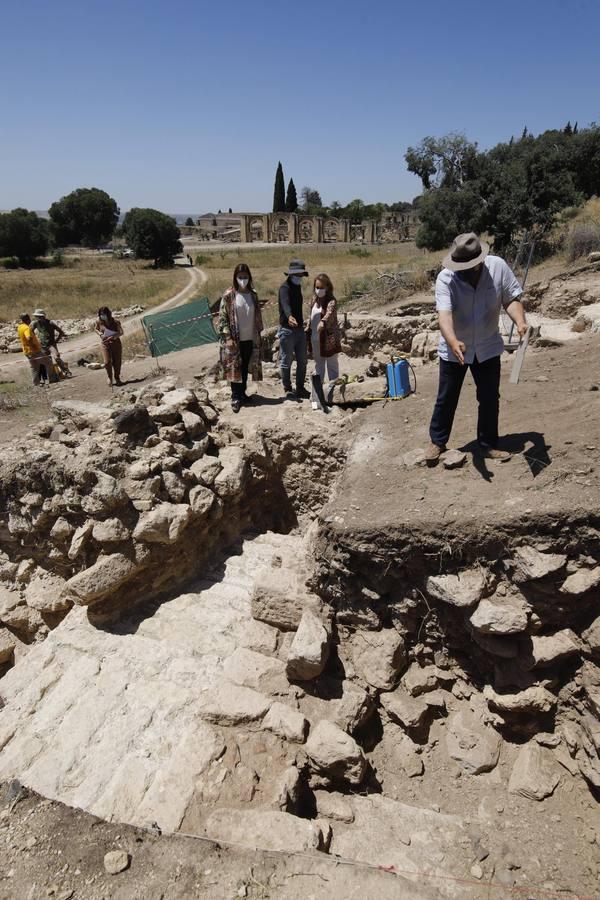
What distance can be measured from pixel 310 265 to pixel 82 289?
45.4 feet

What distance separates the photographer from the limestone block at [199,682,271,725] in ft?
11.7

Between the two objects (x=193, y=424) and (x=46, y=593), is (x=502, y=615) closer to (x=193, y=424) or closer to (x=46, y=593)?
(x=193, y=424)

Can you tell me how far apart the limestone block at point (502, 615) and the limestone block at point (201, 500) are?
2855mm

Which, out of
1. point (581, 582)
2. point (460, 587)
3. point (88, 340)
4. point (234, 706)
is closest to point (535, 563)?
point (581, 582)

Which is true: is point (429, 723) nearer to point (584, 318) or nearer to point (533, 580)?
point (533, 580)

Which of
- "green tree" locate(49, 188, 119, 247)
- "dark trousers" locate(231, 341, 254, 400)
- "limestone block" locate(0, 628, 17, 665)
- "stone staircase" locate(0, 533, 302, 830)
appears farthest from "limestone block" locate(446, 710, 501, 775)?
"green tree" locate(49, 188, 119, 247)

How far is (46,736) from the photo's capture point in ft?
12.2

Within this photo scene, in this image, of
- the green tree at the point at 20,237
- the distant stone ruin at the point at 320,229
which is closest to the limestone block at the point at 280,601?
the green tree at the point at 20,237

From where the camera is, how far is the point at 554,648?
3336 millimetres

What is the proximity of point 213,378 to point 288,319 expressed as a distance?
280 centimetres

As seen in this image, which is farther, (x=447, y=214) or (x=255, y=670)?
(x=447, y=214)

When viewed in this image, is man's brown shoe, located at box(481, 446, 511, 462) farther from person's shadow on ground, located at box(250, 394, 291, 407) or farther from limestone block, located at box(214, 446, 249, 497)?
person's shadow on ground, located at box(250, 394, 291, 407)

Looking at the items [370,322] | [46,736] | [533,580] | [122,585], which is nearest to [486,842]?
[533,580]

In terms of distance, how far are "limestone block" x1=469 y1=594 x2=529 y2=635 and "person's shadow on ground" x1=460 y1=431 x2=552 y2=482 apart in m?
0.94
